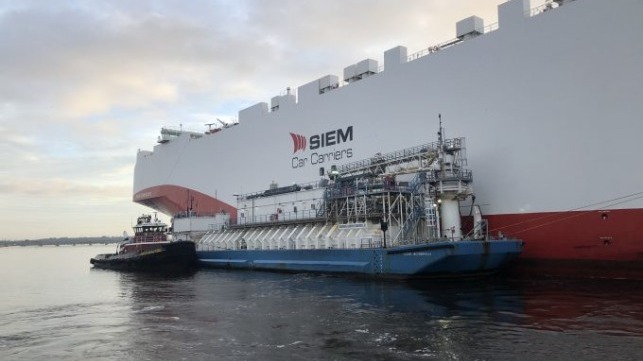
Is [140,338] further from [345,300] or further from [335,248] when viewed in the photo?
[335,248]

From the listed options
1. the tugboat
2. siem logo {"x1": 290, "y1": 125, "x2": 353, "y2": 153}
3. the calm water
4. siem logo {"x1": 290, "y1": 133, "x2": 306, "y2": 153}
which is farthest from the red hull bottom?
the tugboat

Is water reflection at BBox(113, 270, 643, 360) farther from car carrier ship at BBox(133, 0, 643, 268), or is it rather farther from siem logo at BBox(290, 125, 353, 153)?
siem logo at BBox(290, 125, 353, 153)

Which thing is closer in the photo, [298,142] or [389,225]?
[389,225]

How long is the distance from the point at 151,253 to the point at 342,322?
25226mm

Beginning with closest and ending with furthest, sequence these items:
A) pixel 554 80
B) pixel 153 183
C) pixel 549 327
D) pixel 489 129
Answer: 1. pixel 549 327
2. pixel 554 80
3. pixel 489 129
4. pixel 153 183

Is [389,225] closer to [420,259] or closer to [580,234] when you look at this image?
[420,259]

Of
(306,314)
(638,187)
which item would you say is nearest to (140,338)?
(306,314)

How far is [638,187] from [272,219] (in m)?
21.5

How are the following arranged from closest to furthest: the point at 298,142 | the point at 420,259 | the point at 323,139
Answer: the point at 420,259 < the point at 323,139 < the point at 298,142

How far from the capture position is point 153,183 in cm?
5584

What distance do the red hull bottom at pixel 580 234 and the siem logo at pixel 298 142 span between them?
1604 centimetres

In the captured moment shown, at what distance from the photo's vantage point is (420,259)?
2105cm

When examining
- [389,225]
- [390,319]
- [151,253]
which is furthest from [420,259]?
[151,253]

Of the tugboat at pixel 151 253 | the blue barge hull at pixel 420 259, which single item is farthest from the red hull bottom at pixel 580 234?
the tugboat at pixel 151 253
